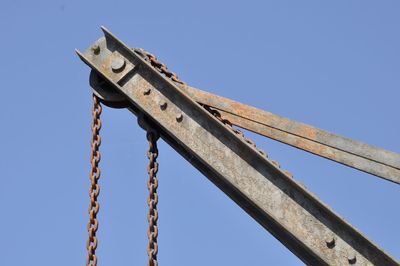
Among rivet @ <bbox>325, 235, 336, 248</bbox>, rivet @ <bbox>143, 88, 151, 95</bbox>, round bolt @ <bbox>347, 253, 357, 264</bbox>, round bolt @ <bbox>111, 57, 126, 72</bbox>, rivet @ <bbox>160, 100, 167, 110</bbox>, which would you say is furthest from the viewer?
round bolt @ <bbox>111, 57, 126, 72</bbox>

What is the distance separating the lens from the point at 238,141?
8.83 meters

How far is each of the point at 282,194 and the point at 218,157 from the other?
0.67 metres

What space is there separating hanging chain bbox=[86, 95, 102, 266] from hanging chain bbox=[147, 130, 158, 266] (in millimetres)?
430

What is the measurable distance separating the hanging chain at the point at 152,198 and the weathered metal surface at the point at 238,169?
12cm

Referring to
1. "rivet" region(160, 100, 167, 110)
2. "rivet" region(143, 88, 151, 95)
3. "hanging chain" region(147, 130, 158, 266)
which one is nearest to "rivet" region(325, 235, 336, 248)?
"hanging chain" region(147, 130, 158, 266)

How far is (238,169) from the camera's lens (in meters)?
8.77

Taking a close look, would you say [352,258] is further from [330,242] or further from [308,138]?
[308,138]

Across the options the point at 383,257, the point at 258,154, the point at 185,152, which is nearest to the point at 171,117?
the point at 185,152

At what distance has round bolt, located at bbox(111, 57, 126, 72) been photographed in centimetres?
956

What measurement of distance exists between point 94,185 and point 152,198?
0.52m

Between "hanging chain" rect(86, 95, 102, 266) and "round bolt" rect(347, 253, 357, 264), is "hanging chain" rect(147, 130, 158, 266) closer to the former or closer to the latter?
"hanging chain" rect(86, 95, 102, 266)

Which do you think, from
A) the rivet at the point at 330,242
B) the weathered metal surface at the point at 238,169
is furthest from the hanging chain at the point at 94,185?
the rivet at the point at 330,242

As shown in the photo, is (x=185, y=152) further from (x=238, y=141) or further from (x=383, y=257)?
(x=383, y=257)

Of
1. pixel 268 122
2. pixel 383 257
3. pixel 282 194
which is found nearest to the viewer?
pixel 383 257
